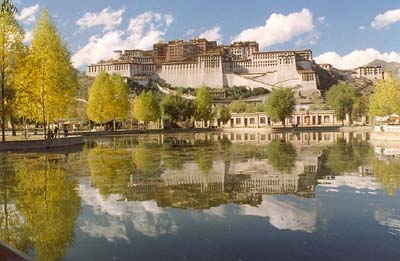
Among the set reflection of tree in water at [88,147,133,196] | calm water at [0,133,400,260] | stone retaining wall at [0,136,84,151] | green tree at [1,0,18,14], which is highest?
green tree at [1,0,18,14]

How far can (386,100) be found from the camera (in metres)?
58.2

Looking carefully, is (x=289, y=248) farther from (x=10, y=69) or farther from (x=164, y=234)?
(x=10, y=69)

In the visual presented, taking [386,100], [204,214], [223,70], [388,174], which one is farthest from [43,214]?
[223,70]

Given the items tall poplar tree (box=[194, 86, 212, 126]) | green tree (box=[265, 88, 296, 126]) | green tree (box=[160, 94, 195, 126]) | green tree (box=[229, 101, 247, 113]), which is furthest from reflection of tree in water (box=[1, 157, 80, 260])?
green tree (box=[229, 101, 247, 113])

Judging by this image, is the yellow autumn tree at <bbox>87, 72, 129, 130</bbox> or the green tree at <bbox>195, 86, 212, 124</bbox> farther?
the green tree at <bbox>195, 86, 212, 124</bbox>

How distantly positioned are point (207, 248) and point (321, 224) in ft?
9.81

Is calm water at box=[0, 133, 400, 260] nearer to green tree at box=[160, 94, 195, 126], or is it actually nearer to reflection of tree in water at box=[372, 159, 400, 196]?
reflection of tree in water at box=[372, 159, 400, 196]

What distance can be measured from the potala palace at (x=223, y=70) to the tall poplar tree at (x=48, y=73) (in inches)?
4480

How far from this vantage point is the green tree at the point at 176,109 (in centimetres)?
8581

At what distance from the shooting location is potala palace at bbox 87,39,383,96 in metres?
157

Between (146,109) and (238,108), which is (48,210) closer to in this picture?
(146,109)

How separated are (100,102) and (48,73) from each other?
2489cm

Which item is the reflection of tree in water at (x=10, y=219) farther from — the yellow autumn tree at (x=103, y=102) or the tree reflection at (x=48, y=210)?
the yellow autumn tree at (x=103, y=102)

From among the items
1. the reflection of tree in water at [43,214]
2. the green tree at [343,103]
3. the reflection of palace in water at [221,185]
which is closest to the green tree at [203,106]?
the green tree at [343,103]
